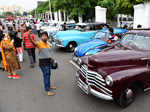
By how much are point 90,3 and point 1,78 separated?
2158 centimetres

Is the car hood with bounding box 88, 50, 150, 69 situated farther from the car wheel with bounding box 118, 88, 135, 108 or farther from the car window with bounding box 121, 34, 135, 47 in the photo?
the car window with bounding box 121, 34, 135, 47

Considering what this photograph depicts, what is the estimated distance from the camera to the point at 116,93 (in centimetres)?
339

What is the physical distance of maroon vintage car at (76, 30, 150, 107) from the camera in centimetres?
339

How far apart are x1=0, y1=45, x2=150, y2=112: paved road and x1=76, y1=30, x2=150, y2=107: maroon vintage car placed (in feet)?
1.33

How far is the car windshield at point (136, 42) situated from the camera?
4.16 metres

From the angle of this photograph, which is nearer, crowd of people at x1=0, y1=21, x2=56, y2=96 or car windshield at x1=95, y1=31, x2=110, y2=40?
crowd of people at x1=0, y1=21, x2=56, y2=96

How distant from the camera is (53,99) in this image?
14.1ft

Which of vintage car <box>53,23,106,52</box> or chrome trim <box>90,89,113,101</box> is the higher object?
vintage car <box>53,23,106,52</box>

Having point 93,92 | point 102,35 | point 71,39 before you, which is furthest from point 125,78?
point 71,39

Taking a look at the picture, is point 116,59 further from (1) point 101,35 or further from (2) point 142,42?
(1) point 101,35

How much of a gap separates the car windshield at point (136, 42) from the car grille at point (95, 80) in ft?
4.90

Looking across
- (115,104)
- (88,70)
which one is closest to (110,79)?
(88,70)

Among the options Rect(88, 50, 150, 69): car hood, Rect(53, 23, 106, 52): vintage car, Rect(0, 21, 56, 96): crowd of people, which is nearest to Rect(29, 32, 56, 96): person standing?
Rect(0, 21, 56, 96): crowd of people

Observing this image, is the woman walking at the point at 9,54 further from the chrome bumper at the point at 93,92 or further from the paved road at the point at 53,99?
the chrome bumper at the point at 93,92
